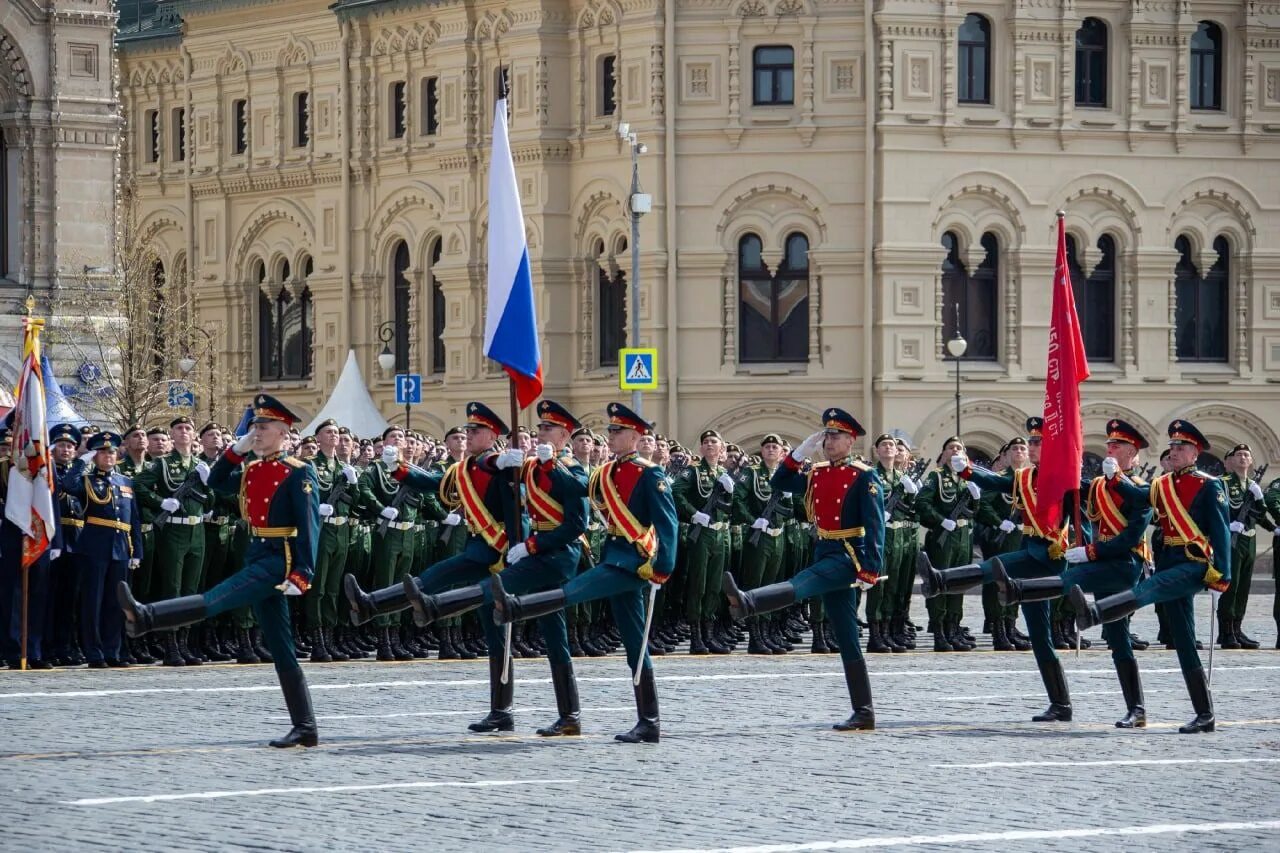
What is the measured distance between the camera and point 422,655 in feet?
75.3

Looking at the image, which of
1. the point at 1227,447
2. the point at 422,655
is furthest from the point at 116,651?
the point at 1227,447

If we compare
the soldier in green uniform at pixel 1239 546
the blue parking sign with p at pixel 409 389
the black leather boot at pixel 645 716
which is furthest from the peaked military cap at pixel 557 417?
the blue parking sign with p at pixel 409 389

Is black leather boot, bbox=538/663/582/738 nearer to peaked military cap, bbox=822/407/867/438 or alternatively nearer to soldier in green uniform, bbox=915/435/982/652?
peaked military cap, bbox=822/407/867/438

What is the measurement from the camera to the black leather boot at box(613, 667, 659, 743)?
15781mm

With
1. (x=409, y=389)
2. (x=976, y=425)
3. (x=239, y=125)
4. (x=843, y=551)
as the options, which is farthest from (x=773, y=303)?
(x=843, y=551)

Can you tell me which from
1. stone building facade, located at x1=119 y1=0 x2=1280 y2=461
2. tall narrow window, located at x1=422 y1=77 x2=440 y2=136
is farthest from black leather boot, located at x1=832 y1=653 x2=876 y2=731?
tall narrow window, located at x1=422 y1=77 x2=440 y2=136

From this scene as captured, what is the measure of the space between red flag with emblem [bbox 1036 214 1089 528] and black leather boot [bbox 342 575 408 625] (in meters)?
4.43

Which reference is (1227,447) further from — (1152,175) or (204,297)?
(204,297)

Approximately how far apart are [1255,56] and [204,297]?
22038mm

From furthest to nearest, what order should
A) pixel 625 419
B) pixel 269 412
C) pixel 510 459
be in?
pixel 625 419
pixel 510 459
pixel 269 412

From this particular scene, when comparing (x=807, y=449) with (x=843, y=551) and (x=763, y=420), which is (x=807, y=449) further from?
(x=763, y=420)

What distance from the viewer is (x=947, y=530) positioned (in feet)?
80.3

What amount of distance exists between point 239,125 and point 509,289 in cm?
4071

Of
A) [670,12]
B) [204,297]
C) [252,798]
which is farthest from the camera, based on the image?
[204,297]
